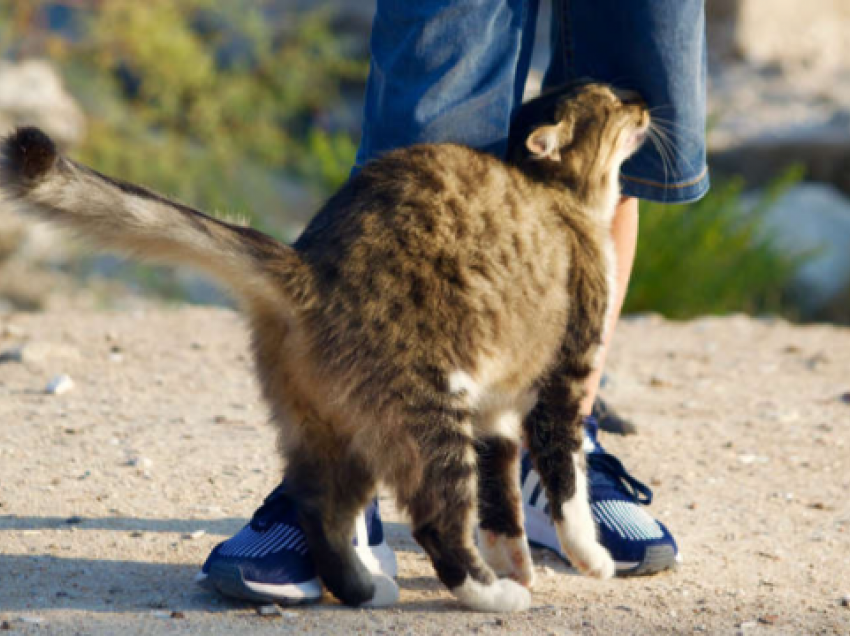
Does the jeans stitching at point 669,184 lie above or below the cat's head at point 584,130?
below

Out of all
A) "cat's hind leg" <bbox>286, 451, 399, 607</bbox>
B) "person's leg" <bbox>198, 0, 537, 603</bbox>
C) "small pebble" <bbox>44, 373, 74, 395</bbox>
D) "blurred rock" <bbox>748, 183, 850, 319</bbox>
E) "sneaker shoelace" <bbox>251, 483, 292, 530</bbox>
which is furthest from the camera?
→ "blurred rock" <bbox>748, 183, 850, 319</bbox>

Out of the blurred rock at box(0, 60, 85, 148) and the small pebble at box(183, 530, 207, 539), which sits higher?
the blurred rock at box(0, 60, 85, 148)

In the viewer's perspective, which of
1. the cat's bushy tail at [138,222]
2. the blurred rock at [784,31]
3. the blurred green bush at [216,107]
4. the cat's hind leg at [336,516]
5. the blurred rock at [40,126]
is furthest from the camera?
the blurred rock at [784,31]

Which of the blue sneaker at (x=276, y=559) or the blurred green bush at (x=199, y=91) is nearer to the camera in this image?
the blue sneaker at (x=276, y=559)

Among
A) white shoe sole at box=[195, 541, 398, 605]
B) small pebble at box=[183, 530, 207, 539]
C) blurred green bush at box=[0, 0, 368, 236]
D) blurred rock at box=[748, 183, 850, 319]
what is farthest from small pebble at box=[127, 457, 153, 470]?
blurred rock at box=[748, 183, 850, 319]

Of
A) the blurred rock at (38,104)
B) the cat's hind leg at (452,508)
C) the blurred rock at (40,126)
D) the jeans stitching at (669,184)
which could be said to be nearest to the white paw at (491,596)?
the cat's hind leg at (452,508)

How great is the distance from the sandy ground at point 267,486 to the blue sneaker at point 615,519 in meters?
0.05

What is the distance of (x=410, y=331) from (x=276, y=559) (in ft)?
1.99

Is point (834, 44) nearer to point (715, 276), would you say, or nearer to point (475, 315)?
point (715, 276)

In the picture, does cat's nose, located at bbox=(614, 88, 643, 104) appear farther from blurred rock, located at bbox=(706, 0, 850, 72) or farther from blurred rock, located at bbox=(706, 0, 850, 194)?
blurred rock, located at bbox=(706, 0, 850, 72)

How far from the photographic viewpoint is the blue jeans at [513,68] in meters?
2.85

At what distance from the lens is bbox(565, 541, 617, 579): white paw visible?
9.39 feet

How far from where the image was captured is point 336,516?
8.72ft

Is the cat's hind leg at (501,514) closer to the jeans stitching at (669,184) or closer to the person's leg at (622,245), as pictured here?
the person's leg at (622,245)
